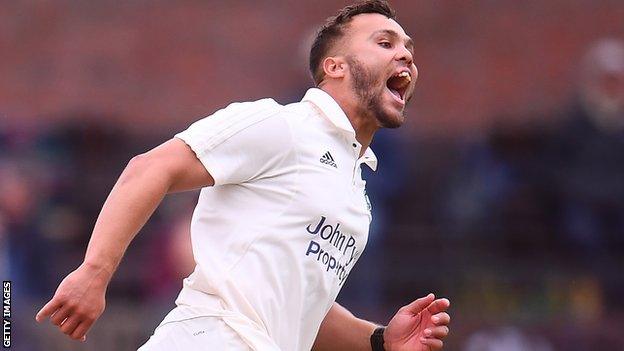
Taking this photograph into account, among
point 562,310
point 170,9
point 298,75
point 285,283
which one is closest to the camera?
point 285,283

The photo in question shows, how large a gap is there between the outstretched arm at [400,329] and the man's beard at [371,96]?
2.12 feet

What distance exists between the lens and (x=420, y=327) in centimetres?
459

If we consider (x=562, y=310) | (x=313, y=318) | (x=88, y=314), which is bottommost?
(x=562, y=310)

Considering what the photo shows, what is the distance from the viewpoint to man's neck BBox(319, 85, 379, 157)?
459cm

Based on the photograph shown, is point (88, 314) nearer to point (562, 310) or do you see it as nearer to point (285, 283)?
point (285, 283)

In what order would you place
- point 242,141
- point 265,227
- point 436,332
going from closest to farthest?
point 242,141, point 265,227, point 436,332

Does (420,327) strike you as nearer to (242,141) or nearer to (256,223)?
(256,223)

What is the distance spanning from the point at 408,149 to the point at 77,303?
801 centimetres

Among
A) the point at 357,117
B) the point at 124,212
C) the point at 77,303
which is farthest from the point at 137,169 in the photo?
the point at 357,117

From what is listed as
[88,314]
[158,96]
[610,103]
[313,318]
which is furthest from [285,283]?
[158,96]

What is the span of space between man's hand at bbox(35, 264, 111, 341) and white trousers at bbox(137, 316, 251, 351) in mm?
492

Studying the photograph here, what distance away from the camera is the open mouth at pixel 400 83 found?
468 centimetres

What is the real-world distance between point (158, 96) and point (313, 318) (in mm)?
8611

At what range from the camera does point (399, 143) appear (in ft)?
35.9
